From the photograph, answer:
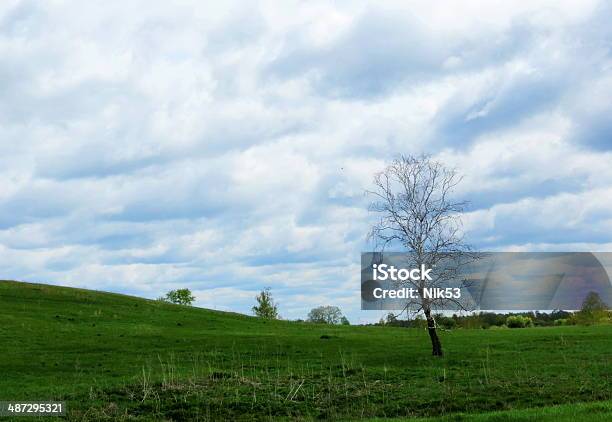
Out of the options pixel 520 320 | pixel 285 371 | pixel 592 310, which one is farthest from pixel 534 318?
pixel 285 371

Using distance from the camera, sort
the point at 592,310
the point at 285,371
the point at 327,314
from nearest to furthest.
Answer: the point at 285,371
the point at 592,310
the point at 327,314

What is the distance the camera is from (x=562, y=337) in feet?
176

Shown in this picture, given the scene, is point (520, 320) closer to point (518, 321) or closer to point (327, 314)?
point (518, 321)

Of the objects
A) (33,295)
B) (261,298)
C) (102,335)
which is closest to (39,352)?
(102,335)

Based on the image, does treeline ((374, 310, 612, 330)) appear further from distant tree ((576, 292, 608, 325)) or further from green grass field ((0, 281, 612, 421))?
green grass field ((0, 281, 612, 421))

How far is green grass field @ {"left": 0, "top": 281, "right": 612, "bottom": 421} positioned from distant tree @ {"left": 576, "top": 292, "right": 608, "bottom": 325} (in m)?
13.2

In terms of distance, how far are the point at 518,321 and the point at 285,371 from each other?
49.4 metres

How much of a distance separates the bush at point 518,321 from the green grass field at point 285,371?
687 inches

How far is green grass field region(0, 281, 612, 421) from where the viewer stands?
92.6ft

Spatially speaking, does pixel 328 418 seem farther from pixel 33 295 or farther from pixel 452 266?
pixel 33 295

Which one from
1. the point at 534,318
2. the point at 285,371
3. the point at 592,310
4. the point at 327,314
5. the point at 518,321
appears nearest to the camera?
the point at 285,371

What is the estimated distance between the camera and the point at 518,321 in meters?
81.1

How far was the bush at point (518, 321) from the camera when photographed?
80875mm

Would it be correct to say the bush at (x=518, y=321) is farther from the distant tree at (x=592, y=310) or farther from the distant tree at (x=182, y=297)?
the distant tree at (x=182, y=297)
